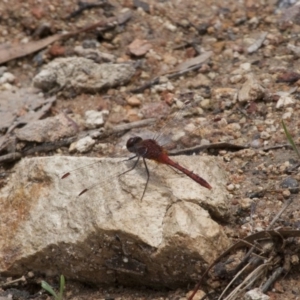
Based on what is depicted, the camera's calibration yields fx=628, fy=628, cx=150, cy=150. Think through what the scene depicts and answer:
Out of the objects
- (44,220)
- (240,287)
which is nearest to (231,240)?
(240,287)

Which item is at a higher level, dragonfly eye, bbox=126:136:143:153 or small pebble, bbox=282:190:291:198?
small pebble, bbox=282:190:291:198

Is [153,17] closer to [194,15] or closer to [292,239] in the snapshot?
[194,15]

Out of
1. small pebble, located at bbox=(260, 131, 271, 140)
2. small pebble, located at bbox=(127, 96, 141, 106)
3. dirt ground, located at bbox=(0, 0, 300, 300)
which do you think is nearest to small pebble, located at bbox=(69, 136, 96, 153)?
dirt ground, located at bbox=(0, 0, 300, 300)

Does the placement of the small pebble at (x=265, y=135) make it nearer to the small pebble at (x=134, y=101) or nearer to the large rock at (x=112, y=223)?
the large rock at (x=112, y=223)

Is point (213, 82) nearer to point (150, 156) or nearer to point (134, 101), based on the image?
point (134, 101)

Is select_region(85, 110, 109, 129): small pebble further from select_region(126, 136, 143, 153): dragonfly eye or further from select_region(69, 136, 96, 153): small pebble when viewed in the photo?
select_region(126, 136, 143, 153): dragonfly eye

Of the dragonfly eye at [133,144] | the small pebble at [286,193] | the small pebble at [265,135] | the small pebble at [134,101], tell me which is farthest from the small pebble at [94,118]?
the small pebble at [286,193]

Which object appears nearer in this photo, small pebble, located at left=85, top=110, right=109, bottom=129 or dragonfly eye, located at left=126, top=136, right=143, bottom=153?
dragonfly eye, located at left=126, top=136, right=143, bottom=153
